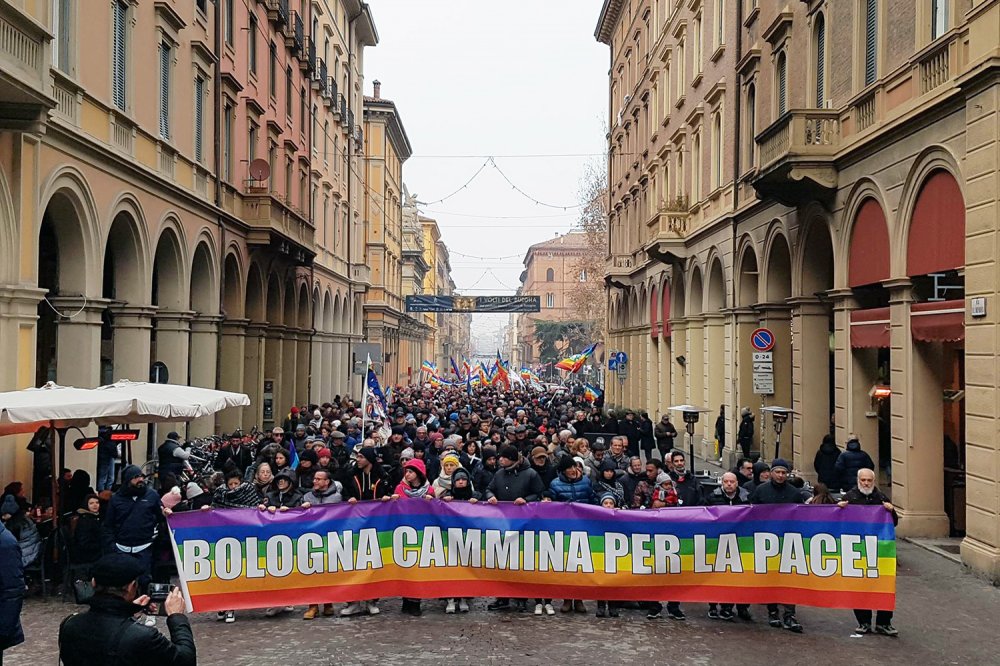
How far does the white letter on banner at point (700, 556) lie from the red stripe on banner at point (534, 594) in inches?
6.6

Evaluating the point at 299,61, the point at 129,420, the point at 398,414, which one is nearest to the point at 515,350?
the point at 299,61

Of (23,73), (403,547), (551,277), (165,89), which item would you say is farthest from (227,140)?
(551,277)

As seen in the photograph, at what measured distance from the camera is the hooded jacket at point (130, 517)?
992cm

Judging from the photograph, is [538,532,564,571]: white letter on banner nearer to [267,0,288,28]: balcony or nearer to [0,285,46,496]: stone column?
[0,285,46,496]: stone column

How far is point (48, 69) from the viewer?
13.3 metres

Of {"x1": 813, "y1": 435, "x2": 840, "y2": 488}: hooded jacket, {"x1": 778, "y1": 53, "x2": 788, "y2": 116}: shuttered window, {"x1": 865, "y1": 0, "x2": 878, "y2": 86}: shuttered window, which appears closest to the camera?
{"x1": 865, "y1": 0, "x2": 878, "y2": 86}: shuttered window

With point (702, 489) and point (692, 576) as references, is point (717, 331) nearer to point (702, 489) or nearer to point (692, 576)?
point (702, 489)

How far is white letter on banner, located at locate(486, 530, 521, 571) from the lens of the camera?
10.1 metres

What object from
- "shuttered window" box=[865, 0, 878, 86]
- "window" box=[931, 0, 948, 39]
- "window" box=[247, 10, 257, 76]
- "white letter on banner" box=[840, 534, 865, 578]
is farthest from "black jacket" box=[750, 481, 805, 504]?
"window" box=[247, 10, 257, 76]

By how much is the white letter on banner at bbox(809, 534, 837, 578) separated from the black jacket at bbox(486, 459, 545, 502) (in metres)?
2.80

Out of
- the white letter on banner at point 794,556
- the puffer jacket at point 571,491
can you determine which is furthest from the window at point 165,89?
the white letter on banner at point 794,556

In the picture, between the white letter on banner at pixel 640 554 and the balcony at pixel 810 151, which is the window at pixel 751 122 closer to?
the balcony at pixel 810 151

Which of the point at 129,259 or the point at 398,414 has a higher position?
the point at 129,259

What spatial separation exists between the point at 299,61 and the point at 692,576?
30166mm
